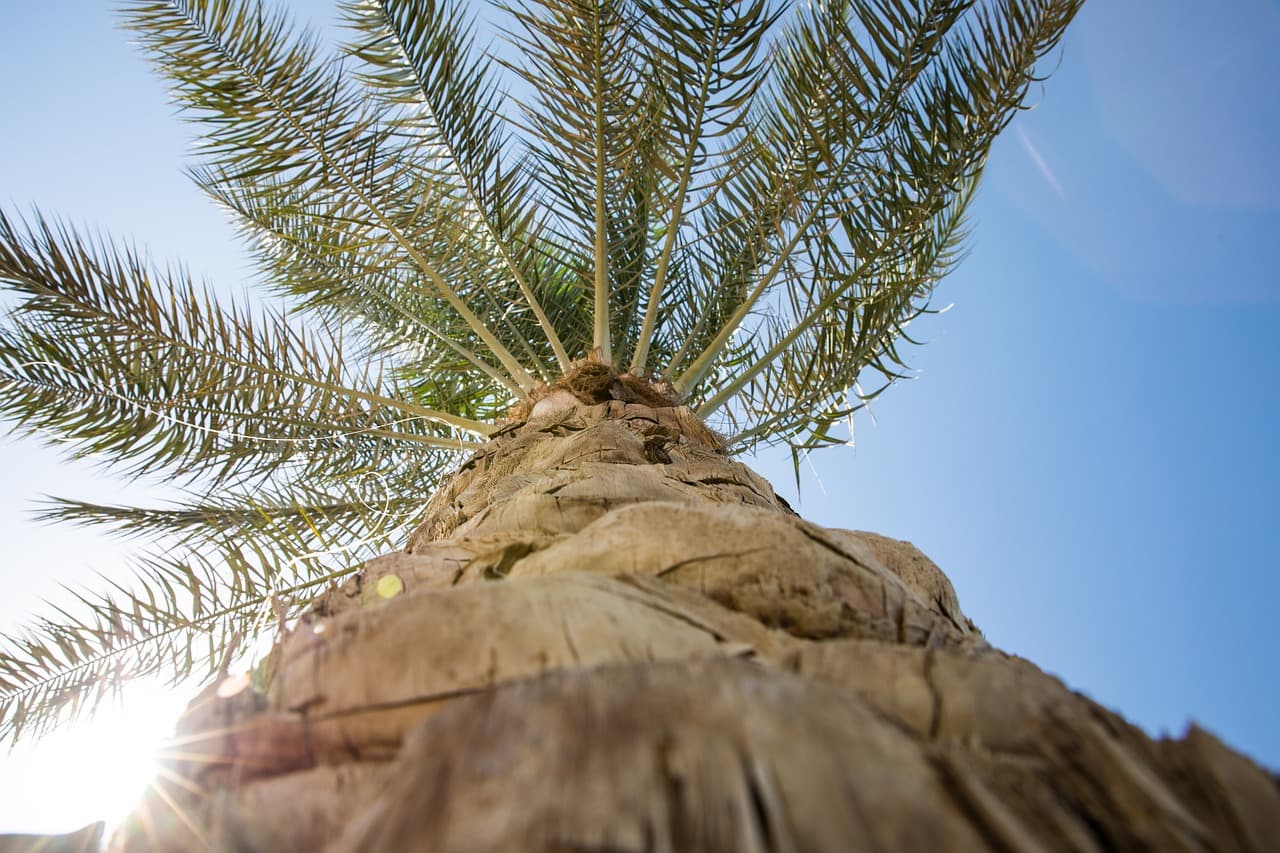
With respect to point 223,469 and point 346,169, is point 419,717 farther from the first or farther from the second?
point 223,469

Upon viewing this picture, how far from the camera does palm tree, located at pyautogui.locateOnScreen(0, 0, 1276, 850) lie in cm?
76

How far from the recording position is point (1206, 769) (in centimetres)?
79

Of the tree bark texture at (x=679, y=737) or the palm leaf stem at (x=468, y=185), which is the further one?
the palm leaf stem at (x=468, y=185)

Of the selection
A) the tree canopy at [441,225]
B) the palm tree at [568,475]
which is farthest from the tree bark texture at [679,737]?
the tree canopy at [441,225]

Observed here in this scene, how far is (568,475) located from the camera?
2.10 m

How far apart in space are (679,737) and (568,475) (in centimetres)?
137

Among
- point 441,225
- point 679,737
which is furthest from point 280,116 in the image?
point 679,737

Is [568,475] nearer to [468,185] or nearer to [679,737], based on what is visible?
[679,737]

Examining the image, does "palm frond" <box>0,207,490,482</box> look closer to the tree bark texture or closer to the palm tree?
the palm tree

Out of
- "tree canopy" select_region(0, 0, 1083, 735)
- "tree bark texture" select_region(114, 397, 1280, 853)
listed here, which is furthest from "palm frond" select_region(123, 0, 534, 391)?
"tree bark texture" select_region(114, 397, 1280, 853)

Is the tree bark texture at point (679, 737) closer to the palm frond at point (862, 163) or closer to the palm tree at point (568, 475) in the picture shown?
the palm tree at point (568, 475)

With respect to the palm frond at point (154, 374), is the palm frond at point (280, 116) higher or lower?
higher

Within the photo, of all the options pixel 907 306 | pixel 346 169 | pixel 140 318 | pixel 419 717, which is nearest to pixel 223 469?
pixel 140 318

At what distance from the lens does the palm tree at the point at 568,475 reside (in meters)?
0.76
